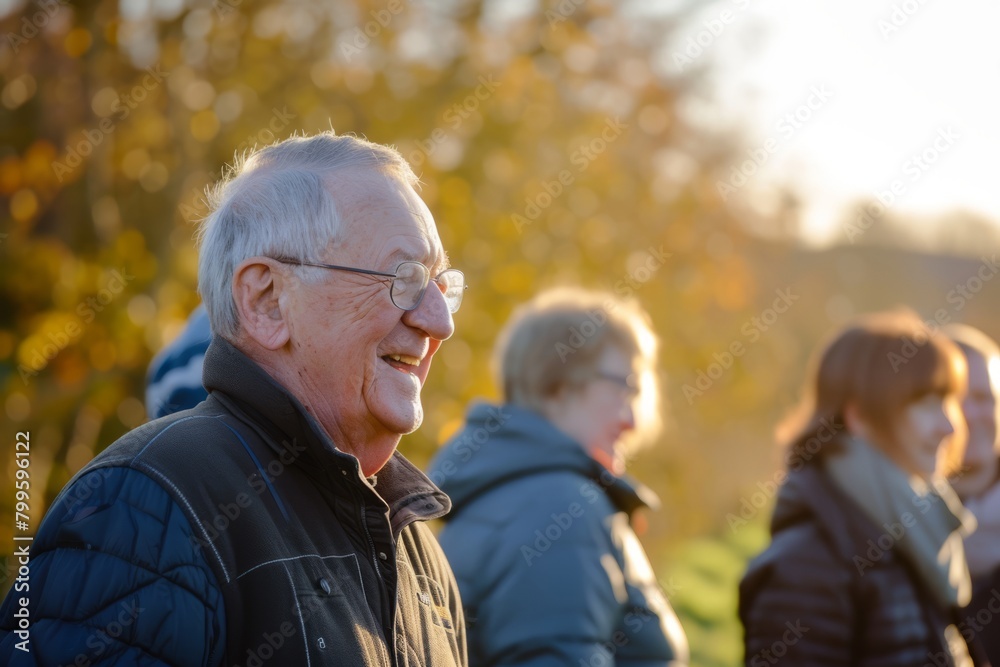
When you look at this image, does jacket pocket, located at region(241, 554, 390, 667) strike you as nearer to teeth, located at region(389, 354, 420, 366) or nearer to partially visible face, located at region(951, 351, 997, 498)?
teeth, located at region(389, 354, 420, 366)

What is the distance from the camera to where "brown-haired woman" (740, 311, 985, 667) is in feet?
10.7

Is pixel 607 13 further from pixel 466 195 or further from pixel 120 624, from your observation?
pixel 120 624

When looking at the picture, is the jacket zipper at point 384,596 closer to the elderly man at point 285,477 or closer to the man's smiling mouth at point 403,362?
the elderly man at point 285,477

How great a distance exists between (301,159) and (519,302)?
772 centimetres

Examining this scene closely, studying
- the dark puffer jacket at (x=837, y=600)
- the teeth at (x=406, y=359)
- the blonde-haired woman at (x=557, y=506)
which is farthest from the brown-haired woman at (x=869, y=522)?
the teeth at (x=406, y=359)

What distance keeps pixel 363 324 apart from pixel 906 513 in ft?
7.03

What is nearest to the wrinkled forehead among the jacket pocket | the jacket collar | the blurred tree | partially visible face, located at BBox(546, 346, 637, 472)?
the jacket collar

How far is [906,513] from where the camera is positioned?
342 cm

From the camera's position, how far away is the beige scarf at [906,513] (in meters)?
3.40

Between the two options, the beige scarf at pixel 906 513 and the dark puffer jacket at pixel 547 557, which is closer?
the dark puffer jacket at pixel 547 557

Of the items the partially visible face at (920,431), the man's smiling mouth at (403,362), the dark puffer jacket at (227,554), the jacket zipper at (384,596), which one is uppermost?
the man's smiling mouth at (403,362)

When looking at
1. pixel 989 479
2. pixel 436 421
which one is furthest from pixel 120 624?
pixel 436 421

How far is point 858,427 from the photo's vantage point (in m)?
3.67

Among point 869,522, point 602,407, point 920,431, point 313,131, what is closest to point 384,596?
point 602,407
